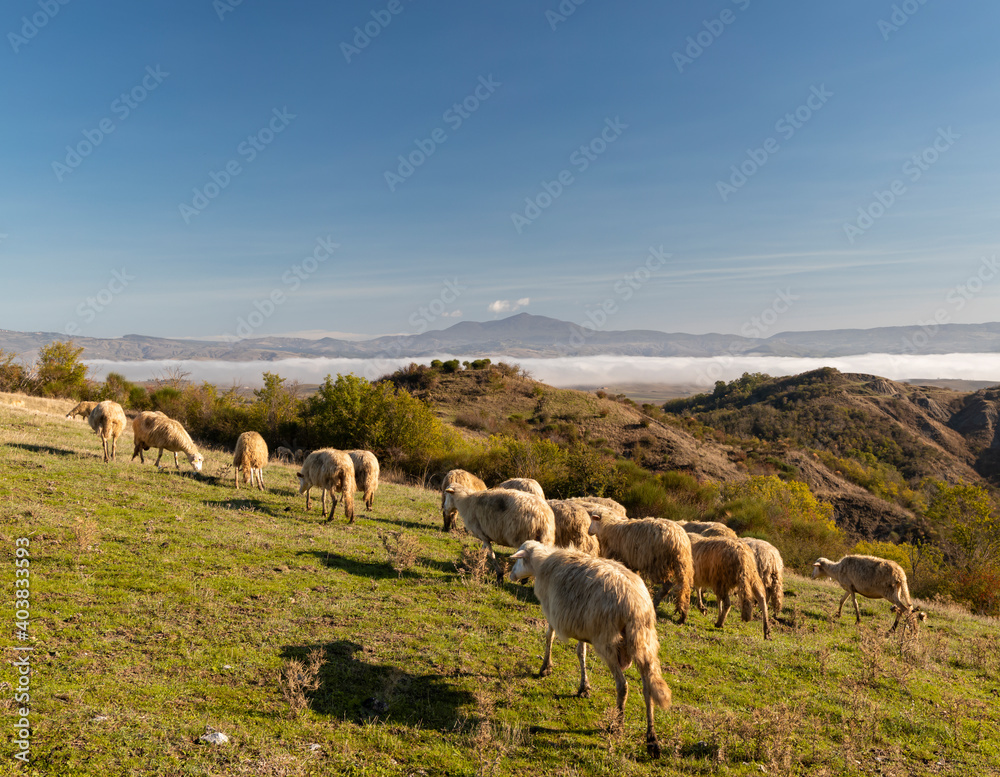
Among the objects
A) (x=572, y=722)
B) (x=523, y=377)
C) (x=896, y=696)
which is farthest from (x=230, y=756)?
(x=523, y=377)

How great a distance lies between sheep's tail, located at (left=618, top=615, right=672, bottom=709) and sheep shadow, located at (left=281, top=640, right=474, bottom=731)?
209cm

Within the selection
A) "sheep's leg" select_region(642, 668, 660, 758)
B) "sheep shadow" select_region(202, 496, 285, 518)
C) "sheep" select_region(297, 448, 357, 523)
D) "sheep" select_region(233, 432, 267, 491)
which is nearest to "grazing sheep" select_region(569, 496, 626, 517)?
"sheep" select_region(297, 448, 357, 523)

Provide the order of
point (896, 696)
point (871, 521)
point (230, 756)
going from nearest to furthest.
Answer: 1. point (230, 756)
2. point (896, 696)
3. point (871, 521)

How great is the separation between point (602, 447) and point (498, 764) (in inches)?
1785

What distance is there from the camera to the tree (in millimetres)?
44781

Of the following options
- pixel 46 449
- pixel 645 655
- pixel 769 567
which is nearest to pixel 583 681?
pixel 645 655

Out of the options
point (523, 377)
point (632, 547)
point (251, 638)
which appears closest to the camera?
point (251, 638)

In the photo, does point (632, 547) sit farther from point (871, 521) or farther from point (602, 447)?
point (871, 521)

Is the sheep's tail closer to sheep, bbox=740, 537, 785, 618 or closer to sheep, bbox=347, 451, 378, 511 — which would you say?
sheep, bbox=740, 537, 785, 618

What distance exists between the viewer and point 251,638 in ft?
23.0

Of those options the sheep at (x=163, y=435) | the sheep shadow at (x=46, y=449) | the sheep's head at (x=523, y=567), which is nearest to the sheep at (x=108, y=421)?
the sheep at (x=163, y=435)

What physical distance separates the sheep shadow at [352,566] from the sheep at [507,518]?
2134mm

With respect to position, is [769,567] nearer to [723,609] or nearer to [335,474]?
[723,609]

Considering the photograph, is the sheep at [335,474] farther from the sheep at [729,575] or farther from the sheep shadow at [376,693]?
the sheep at [729,575]
